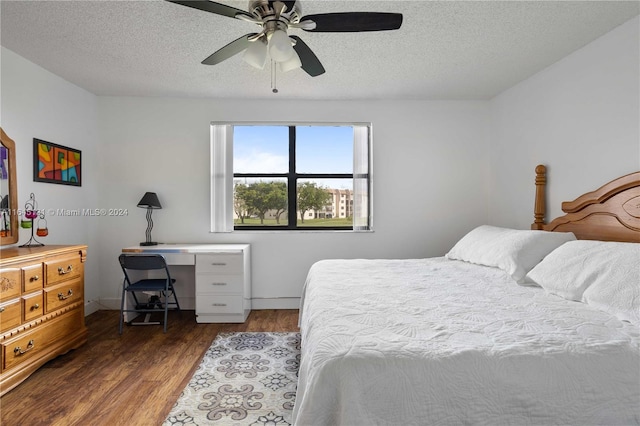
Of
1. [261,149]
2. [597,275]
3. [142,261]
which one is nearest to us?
[597,275]

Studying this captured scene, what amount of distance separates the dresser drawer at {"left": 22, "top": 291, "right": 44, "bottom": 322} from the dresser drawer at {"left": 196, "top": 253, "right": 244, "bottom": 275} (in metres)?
1.26

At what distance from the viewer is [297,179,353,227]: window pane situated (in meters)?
4.22

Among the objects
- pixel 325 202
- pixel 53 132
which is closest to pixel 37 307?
pixel 53 132

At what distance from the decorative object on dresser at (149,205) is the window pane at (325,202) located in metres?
1.59

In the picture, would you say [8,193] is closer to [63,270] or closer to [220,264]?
[63,270]

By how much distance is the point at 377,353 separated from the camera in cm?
119

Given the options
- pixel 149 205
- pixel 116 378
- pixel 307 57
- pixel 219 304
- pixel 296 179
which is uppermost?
pixel 307 57

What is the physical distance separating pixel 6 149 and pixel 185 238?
5.67 ft

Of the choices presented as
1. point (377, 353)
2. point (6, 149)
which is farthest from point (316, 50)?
point (6, 149)

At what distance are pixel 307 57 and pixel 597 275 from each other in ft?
6.50

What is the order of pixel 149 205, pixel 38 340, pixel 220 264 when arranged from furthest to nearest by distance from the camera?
pixel 149 205 < pixel 220 264 < pixel 38 340

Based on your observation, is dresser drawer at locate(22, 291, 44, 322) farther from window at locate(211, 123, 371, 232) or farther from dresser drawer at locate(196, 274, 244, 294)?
window at locate(211, 123, 371, 232)

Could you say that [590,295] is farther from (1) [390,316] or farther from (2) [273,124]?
(2) [273,124]

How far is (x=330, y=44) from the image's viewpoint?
2584mm
